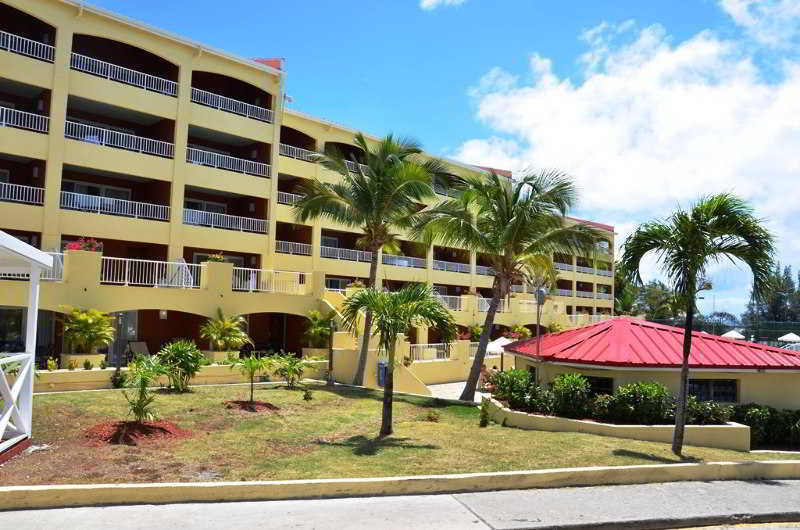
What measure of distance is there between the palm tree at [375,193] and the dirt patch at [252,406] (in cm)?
552

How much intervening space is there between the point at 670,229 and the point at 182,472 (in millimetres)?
9712

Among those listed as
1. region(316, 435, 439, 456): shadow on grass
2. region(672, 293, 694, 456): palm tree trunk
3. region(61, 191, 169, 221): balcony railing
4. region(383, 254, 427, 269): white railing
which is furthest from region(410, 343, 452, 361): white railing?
region(672, 293, 694, 456): palm tree trunk

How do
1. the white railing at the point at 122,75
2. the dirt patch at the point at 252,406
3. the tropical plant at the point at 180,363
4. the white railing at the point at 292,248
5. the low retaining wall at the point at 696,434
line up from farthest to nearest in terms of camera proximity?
the white railing at the point at 292,248 → the white railing at the point at 122,75 → the tropical plant at the point at 180,363 → the dirt patch at the point at 252,406 → the low retaining wall at the point at 696,434

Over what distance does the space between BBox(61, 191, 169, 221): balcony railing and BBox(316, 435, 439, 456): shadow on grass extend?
1613 centimetres

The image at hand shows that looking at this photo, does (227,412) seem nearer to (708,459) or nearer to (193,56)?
(708,459)

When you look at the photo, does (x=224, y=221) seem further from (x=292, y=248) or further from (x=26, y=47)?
(x=26, y=47)

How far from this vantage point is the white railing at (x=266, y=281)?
23.1 meters

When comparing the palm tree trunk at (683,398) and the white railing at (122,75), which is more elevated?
the white railing at (122,75)

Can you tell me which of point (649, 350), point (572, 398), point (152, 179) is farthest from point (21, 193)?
point (649, 350)

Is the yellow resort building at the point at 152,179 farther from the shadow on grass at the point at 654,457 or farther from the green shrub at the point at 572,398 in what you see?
the shadow on grass at the point at 654,457

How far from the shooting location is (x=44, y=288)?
699 inches

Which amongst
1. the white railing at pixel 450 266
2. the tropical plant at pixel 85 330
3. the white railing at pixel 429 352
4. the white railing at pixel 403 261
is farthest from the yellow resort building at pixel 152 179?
the white railing at pixel 450 266

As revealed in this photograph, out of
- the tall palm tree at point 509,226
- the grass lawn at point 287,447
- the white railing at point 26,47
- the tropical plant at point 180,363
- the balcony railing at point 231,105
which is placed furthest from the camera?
the balcony railing at point 231,105

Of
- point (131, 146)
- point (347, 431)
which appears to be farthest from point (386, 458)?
point (131, 146)
